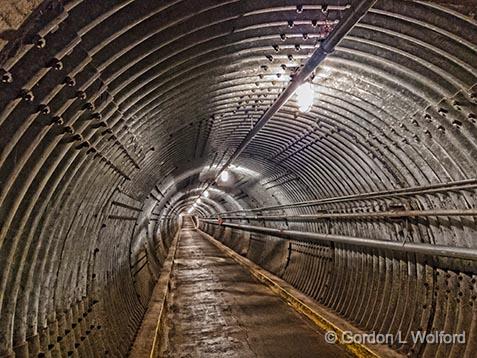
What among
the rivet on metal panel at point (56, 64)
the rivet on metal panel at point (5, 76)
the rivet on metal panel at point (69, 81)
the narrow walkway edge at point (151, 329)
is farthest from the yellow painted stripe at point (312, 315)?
the rivet on metal panel at point (5, 76)

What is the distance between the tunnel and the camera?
317 centimetres

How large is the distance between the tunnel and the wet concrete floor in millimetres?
80

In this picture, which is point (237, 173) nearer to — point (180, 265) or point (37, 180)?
point (180, 265)

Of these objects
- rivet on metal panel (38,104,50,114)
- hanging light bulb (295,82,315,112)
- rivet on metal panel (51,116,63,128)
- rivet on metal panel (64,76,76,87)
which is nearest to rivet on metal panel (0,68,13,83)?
rivet on metal panel (38,104,50,114)

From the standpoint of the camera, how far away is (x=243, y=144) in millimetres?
9312

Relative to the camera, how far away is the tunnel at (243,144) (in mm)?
3172

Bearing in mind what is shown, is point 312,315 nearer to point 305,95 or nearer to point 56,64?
point 305,95

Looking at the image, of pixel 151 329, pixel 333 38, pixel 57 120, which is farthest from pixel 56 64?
pixel 151 329

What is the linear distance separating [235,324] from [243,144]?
4651 millimetres

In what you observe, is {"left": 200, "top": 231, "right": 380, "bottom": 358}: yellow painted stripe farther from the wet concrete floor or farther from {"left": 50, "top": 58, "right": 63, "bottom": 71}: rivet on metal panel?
{"left": 50, "top": 58, "right": 63, "bottom": 71}: rivet on metal panel

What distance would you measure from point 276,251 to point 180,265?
21.1ft

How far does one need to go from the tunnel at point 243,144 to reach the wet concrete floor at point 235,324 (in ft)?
0.26

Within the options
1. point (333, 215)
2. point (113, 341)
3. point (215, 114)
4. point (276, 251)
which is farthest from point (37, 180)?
point (276, 251)

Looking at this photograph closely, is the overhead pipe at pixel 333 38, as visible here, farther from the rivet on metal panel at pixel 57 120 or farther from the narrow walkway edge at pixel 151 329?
the narrow walkway edge at pixel 151 329
